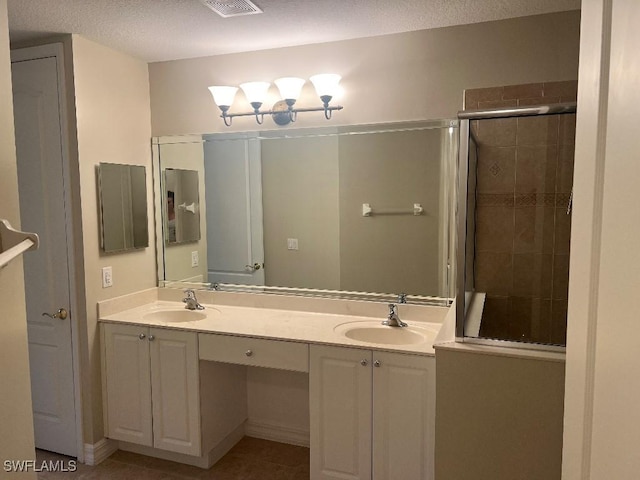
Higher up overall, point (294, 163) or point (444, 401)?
point (294, 163)

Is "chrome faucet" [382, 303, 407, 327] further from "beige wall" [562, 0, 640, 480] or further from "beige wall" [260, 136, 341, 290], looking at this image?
"beige wall" [562, 0, 640, 480]

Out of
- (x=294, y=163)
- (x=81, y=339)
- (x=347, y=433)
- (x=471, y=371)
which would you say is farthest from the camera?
(x=294, y=163)

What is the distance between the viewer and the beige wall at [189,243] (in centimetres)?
302

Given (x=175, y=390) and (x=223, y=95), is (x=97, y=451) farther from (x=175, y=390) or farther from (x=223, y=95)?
(x=223, y=95)

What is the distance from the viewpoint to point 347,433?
2.20 meters

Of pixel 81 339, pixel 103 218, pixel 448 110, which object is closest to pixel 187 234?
pixel 103 218

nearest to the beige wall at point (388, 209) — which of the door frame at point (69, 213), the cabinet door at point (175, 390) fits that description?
the cabinet door at point (175, 390)

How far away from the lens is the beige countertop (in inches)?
90.8

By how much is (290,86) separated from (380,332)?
1.47 meters

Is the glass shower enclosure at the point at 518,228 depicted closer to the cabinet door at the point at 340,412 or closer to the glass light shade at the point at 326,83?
the cabinet door at the point at 340,412

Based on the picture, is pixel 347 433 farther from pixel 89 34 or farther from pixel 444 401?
pixel 89 34

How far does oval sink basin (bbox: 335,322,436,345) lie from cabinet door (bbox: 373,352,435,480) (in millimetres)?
319

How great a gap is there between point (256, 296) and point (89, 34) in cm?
175

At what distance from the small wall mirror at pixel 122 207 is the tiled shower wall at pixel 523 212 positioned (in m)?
2.04
